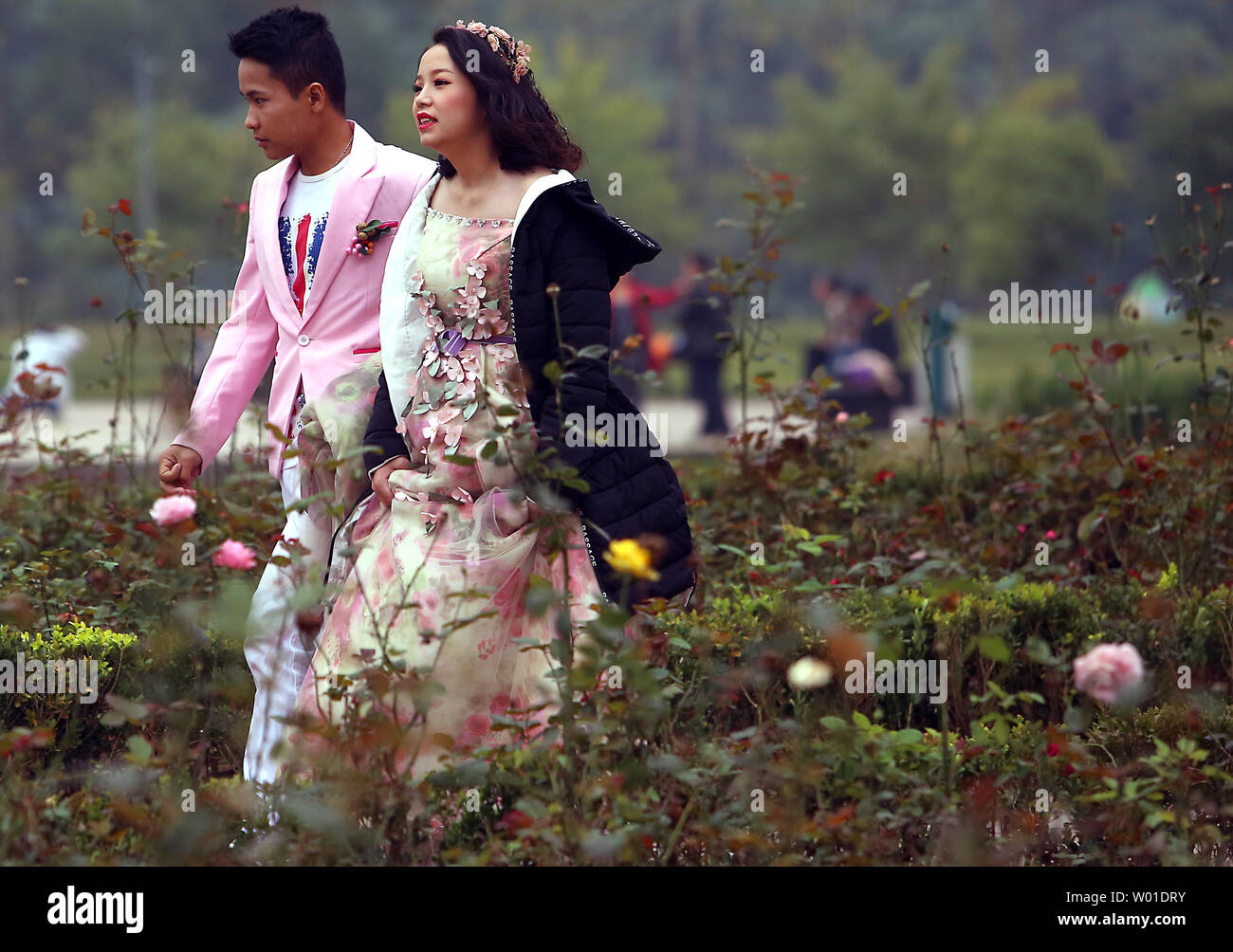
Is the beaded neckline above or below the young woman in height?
above

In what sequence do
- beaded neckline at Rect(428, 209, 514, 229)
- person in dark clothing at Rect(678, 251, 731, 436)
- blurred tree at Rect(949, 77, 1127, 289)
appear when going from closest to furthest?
1. beaded neckline at Rect(428, 209, 514, 229)
2. person in dark clothing at Rect(678, 251, 731, 436)
3. blurred tree at Rect(949, 77, 1127, 289)

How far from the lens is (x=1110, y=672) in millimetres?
2580

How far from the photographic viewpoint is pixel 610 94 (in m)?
36.0

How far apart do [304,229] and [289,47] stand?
17.2 inches

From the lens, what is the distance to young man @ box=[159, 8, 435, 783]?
3975 mm

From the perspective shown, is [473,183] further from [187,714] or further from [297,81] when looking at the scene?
[187,714]

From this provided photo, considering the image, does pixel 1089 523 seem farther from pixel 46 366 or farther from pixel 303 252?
pixel 46 366

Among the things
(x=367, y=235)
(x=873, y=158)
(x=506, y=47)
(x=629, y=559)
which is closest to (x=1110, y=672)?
(x=629, y=559)

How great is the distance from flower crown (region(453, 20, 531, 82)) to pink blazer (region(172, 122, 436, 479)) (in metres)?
0.42

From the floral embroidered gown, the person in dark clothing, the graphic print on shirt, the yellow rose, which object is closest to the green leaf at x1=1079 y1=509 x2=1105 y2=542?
the floral embroidered gown

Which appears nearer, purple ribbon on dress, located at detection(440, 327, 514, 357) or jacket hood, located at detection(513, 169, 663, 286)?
jacket hood, located at detection(513, 169, 663, 286)

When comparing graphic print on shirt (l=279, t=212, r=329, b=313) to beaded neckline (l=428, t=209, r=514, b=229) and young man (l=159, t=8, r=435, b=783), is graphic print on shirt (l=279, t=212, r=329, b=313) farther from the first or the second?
beaded neckline (l=428, t=209, r=514, b=229)

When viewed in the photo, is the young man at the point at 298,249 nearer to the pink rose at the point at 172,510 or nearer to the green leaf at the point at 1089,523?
the pink rose at the point at 172,510

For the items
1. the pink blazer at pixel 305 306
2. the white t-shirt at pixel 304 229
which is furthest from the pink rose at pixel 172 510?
the white t-shirt at pixel 304 229
